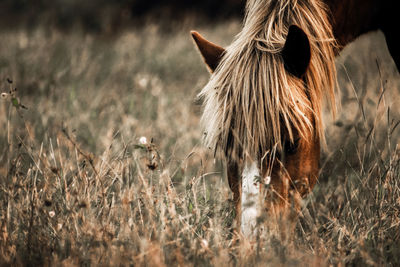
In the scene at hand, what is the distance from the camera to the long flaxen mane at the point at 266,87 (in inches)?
83.3

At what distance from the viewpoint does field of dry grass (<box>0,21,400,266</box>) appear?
208 cm

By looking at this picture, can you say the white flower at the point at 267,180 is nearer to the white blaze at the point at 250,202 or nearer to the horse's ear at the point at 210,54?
the white blaze at the point at 250,202

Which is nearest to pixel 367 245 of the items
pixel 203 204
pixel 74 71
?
pixel 203 204

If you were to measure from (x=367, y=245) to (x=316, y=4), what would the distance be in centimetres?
140

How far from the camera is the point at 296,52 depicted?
2.19 m

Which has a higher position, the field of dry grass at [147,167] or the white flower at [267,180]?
the white flower at [267,180]

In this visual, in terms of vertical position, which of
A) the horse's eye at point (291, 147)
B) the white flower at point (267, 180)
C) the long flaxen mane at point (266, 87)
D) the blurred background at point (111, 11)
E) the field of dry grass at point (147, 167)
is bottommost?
the field of dry grass at point (147, 167)

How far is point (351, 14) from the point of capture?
2.85 metres

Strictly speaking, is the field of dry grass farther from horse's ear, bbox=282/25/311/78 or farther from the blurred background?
the blurred background

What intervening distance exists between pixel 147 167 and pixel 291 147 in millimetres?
1067

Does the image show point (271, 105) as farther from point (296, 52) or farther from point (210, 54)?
point (210, 54)

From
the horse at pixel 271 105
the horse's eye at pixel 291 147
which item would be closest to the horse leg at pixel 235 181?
the horse at pixel 271 105

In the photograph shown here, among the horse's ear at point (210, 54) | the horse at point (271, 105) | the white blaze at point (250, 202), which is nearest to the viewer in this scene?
the white blaze at point (250, 202)

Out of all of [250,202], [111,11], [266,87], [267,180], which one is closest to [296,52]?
[266,87]
